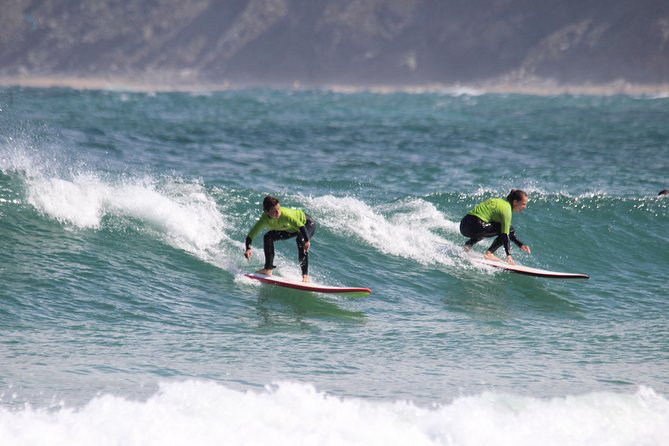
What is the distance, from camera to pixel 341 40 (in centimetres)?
13812

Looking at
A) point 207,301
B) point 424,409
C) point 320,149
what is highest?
point 320,149

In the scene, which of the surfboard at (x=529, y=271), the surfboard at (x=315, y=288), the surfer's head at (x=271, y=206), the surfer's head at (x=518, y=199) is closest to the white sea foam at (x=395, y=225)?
the surfboard at (x=529, y=271)

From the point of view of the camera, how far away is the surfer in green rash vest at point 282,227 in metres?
11.0

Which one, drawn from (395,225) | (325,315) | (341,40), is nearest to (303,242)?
(325,315)

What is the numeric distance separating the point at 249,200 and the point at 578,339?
25.3 feet

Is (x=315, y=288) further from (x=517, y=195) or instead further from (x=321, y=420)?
(x=321, y=420)

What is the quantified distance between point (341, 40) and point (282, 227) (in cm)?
12985

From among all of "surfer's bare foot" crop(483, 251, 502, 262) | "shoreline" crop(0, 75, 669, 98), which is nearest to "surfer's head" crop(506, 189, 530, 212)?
"surfer's bare foot" crop(483, 251, 502, 262)

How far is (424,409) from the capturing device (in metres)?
7.90

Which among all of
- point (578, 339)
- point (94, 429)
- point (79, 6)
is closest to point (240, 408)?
point (94, 429)

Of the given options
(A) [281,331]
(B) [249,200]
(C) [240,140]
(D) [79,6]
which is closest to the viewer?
(A) [281,331]

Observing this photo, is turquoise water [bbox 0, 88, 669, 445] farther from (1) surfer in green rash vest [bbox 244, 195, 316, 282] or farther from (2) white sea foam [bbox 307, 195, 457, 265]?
(1) surfer in green rash vest [bbox 244, 195, 316, 282]

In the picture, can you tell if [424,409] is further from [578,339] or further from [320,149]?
[320,149]

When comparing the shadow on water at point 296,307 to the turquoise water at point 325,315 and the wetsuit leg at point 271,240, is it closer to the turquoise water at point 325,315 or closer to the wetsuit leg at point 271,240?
the turquoise water at point 325,315
